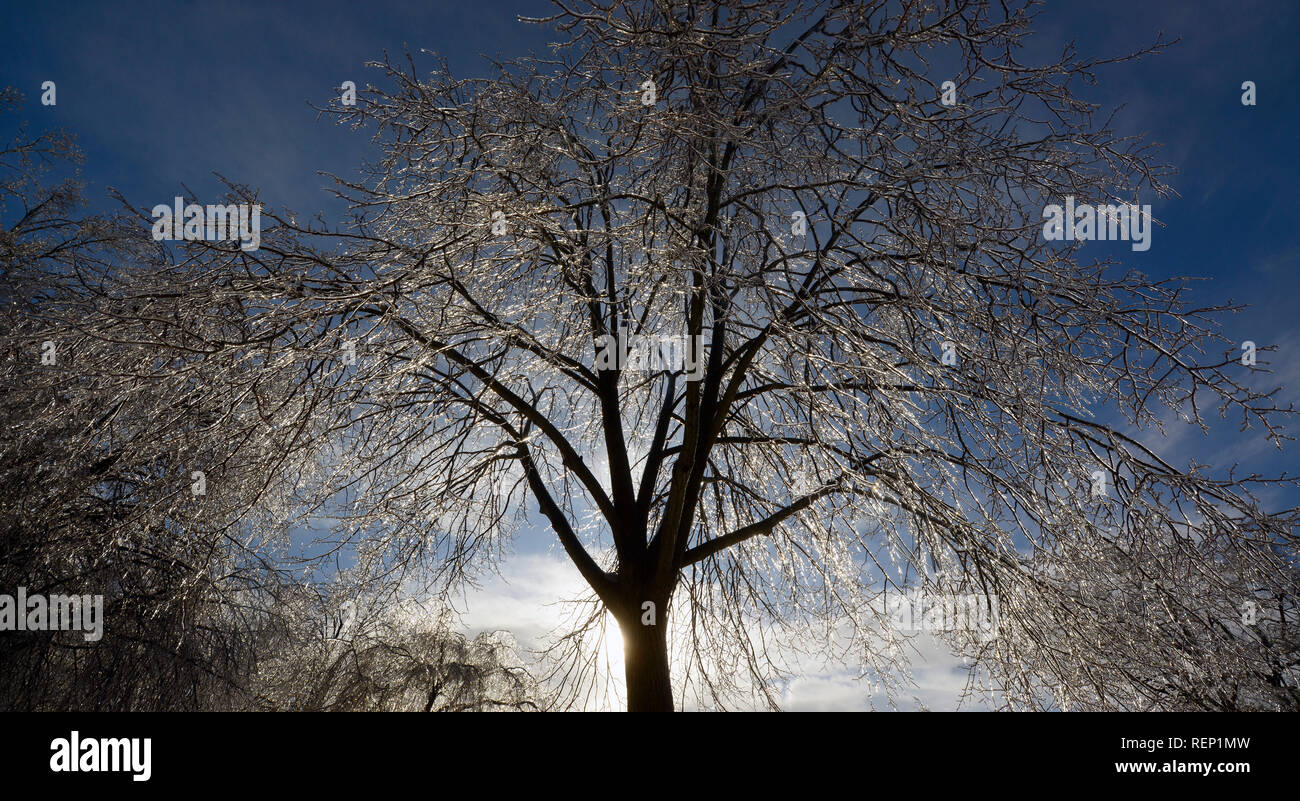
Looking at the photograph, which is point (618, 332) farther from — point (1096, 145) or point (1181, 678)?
point (1181, 678)

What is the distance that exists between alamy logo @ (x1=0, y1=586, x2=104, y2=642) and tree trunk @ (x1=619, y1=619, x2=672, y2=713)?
17.6 ft

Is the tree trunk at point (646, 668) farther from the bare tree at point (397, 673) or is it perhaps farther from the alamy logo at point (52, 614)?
the bare tree at point (397, 673)

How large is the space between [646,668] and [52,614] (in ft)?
20.2

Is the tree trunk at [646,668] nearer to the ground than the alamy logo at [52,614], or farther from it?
nearer to the ground

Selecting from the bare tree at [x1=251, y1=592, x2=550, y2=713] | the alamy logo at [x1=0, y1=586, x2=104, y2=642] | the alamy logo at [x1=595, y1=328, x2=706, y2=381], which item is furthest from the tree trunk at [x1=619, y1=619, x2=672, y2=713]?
the bare tree at [x1=251, y1=592, x2=550, y2=713]

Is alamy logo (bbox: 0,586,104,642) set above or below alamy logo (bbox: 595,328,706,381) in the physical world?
below

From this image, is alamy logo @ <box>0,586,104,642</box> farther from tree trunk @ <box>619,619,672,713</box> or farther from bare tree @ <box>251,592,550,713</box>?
tree trunk @ <box>619,619,672,713</box>
